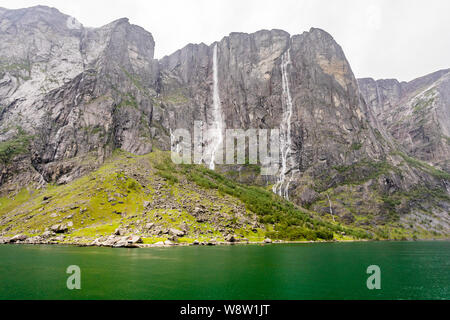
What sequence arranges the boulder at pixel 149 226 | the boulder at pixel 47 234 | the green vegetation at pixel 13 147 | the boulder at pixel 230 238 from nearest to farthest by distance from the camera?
1. the boulder at pixel 47 234
2. the boulder at pixel 149 226
3. the boulder at pixel 230 238
4. the green vegetation at pixel 13 147

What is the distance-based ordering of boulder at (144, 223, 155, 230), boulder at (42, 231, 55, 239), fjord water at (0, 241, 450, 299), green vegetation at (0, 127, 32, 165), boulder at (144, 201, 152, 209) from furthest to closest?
green vegetation at (0, 127, 32, 165) → boulder at (144, 201, 152, 209) → boulder at (144, 223, 155, 230) → boulder at (42, 231, 55, 239) → fjord water at (0, 241, 450, 299)

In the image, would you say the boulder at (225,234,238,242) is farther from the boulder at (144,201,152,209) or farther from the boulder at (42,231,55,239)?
the boulder at (42,231,55,239)

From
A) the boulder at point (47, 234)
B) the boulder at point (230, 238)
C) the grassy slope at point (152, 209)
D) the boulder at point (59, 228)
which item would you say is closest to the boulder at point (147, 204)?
the grassy slope at point (152, 209)

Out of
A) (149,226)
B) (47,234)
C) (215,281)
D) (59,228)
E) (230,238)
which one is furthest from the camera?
(59,228)

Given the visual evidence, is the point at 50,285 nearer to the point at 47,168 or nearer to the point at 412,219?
the point at 47,168

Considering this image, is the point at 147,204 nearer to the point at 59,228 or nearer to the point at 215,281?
the point at 59,228

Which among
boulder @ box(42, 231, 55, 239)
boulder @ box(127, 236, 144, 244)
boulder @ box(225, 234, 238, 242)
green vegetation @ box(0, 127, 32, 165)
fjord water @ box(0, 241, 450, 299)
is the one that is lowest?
boulder @ box(225, 234, 238, 242)

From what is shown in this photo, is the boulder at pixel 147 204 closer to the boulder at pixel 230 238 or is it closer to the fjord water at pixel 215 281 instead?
the boulder at pixel 230 238

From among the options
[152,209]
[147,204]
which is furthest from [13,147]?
[152,209]

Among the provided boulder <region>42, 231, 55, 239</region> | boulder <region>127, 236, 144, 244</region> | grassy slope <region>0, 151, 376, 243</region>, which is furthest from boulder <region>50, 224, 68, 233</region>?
boulder <region>127, 236, 144, 244</region>

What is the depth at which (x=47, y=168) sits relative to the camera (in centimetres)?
18750

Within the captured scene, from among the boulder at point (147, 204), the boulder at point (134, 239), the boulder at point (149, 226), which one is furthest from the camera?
the boulder at point (147, 204)

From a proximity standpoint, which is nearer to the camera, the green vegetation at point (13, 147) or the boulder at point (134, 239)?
the boulder at point (134, 239)
